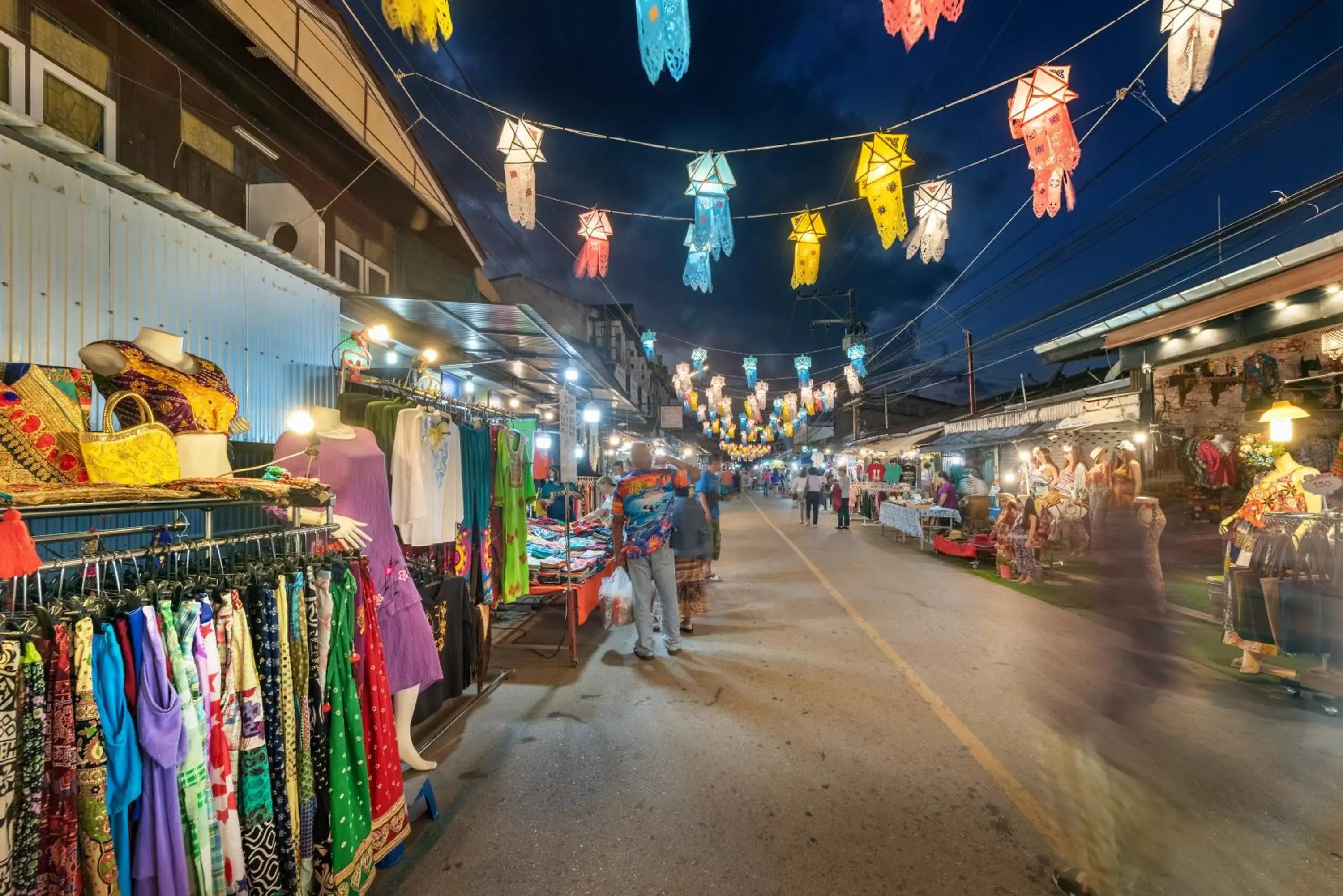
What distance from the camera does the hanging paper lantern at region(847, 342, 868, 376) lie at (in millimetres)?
18812

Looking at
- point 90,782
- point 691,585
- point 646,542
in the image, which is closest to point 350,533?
point 90,782

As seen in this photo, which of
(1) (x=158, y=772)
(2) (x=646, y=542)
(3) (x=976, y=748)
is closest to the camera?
(1) (x=158, y=772)

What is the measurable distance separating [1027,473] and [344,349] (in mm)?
12238

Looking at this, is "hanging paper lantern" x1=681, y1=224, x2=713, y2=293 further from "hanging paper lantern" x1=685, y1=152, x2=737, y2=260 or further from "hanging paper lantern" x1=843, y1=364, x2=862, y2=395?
"hanging paper lantern" x1=843, y1=364, x2=862, y2=395

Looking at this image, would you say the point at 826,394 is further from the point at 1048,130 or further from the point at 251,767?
the point at 251,767

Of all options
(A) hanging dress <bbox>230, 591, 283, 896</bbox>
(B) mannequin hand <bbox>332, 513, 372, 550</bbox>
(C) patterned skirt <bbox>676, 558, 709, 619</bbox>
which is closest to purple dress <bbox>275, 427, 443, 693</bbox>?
(B) mannequin hand <bbox>332, 513, 372, 550</bbox>

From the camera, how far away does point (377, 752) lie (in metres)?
2.56

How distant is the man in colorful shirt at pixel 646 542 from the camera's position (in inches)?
219

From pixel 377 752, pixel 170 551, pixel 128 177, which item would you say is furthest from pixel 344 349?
pixel 377 752

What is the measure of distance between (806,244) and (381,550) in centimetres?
748

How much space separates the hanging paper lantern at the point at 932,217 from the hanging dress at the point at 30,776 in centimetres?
861

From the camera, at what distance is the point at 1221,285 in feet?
24.3

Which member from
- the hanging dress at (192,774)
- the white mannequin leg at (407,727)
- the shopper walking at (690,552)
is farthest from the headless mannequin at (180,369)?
the shopper walking at (690,552)

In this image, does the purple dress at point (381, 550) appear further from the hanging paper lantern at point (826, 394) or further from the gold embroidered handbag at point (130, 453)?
the hanging paper lantern at point (826, 394)
